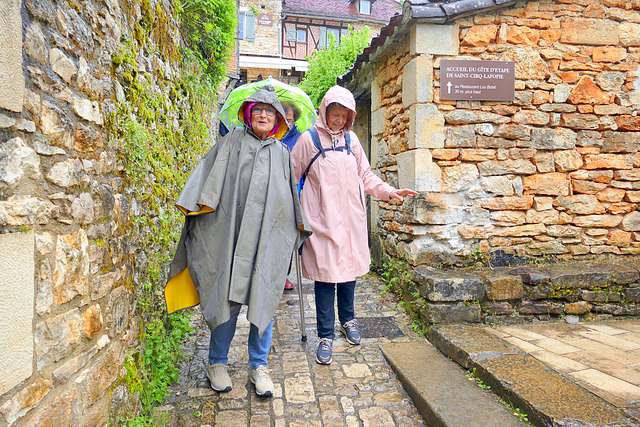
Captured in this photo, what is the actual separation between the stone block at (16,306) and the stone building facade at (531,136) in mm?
3187

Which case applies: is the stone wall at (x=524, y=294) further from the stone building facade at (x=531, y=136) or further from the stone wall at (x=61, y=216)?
the stone wall at (x=61, y=216)

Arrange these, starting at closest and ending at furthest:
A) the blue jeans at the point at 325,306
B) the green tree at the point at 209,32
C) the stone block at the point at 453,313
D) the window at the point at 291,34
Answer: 1. the blue jeans at the point at 325,306
2. the stone block at the point at 453,313
3. the green tree at the point at 209,32
4. the window at the point at 291,34

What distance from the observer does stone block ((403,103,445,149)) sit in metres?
3.82

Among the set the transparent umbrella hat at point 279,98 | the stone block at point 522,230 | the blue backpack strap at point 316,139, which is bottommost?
the stone block at point 522,230

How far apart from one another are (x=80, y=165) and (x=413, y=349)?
2.50m

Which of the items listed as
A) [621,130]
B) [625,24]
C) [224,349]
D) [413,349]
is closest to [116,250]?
[224,349]

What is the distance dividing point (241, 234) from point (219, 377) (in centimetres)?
90

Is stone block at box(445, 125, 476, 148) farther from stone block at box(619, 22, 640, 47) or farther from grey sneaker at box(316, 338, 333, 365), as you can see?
grey sneaker at box(316, 338, 333, 365)

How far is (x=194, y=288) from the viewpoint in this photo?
2414mm

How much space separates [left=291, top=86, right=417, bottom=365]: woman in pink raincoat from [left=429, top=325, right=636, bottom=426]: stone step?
34.5 inches

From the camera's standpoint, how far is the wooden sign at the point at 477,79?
3809 millimetres

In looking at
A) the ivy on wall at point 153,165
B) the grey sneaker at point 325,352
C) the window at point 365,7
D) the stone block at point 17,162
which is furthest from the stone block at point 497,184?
the window at point 365,7

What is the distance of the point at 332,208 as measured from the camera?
9.45 ft

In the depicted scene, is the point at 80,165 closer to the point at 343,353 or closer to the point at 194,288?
the point at 194,288
